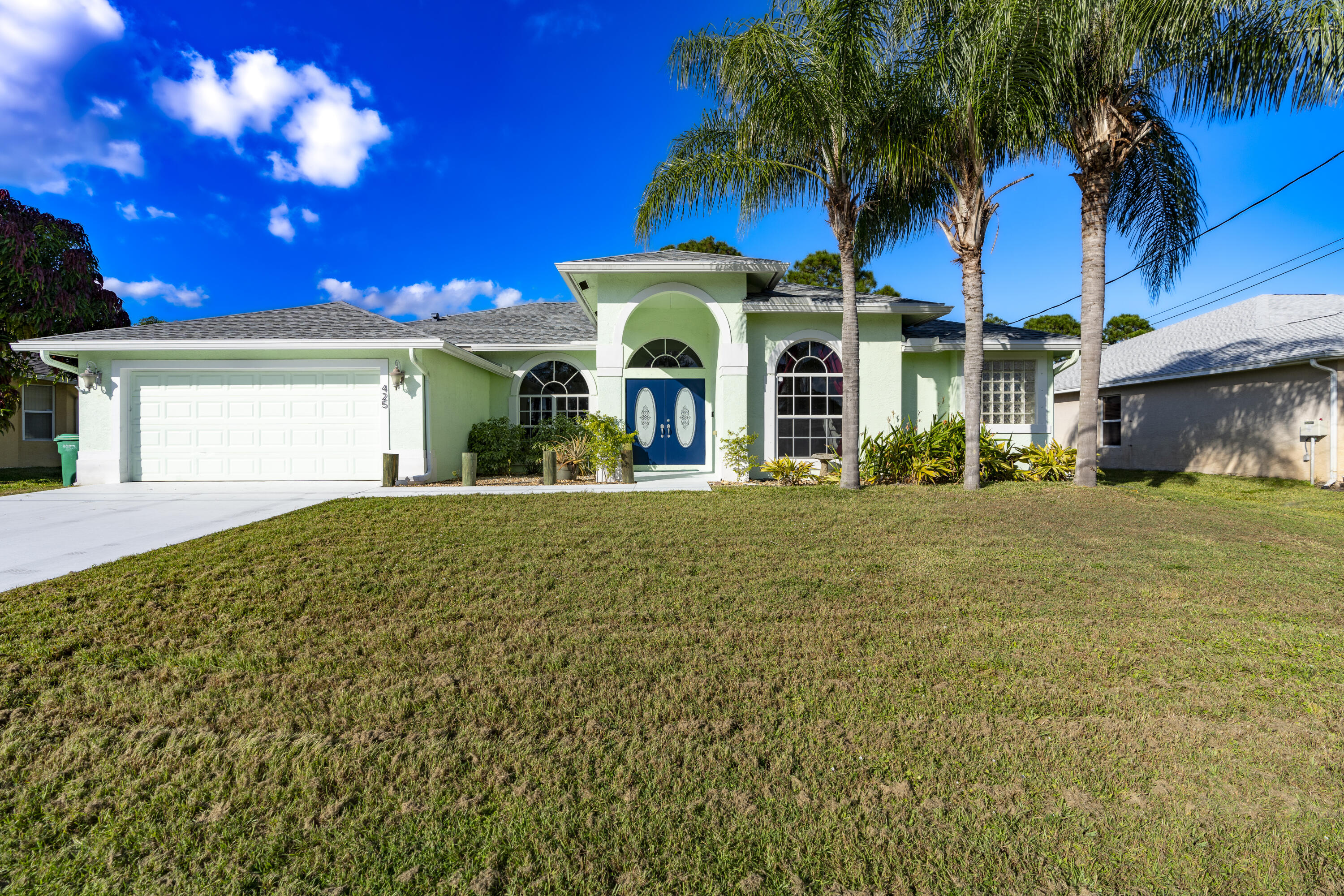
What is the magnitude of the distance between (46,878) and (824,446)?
12.3 meters

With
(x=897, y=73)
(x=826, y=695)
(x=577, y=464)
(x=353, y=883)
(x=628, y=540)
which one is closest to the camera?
(x=353, y=883)

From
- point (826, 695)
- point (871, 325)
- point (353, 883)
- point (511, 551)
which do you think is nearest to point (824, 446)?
point (871, 325)

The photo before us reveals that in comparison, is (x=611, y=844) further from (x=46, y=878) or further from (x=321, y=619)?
(x=321, y=619)

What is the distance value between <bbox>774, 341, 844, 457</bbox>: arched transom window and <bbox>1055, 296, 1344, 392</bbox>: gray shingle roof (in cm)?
996

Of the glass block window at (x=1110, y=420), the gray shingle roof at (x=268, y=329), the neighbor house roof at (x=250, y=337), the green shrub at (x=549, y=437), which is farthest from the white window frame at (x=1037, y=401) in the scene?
the gray shingle roof at (x=268, y=329)

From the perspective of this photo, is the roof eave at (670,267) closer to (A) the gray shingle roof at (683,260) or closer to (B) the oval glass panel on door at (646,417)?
(A) the gray shingle roof at (683,260)

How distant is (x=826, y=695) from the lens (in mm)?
3457

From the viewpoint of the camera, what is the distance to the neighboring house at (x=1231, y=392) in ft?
44.7

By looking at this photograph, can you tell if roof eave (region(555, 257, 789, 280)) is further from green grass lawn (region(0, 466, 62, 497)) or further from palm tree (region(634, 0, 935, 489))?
green grass lawn (region(0, 466, 62, 497))

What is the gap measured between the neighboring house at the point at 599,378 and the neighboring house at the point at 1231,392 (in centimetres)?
511

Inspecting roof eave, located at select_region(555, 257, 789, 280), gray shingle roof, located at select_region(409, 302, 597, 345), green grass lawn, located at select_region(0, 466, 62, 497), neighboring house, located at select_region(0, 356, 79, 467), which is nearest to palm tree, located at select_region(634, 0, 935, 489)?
roof eave, located at select_region(555, 257, 789, 280)

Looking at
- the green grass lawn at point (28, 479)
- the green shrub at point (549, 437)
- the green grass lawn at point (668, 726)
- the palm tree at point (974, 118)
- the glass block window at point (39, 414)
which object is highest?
the palm tree at point (974, 118)

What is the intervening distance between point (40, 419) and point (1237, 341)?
30841 millimetres

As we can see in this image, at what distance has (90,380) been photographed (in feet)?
38.3
